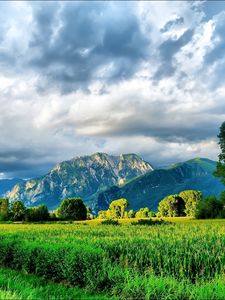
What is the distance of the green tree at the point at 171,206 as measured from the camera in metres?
175

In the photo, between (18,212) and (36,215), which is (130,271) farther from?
(18,212)

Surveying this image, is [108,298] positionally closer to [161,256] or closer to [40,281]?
[161,256]

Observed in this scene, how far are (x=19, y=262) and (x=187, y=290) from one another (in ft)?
54.2

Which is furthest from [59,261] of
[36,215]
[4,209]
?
[4,209]

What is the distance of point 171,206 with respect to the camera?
177250 mm

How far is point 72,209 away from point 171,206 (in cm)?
4459

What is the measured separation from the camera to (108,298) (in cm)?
1611

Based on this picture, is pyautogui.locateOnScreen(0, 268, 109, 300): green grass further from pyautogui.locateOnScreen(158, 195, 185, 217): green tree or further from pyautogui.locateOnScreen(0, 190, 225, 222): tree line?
pyautogui.locateOnScreen(158, 195, 185, 217): green tree

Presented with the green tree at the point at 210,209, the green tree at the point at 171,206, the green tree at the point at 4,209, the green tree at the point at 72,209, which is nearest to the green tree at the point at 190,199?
the green tree at the point at 171,206

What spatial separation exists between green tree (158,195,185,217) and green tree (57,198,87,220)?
114ft

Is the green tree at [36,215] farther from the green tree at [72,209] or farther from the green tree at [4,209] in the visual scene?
the green tree at [72,209]

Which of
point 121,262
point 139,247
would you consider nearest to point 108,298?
point 121,262

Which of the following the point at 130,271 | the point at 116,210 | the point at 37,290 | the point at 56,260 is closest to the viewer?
the point at 37,290

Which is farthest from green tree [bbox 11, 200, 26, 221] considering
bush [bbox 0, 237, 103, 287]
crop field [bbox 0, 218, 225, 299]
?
crop field [bbox 0, 218, 225, 299]
